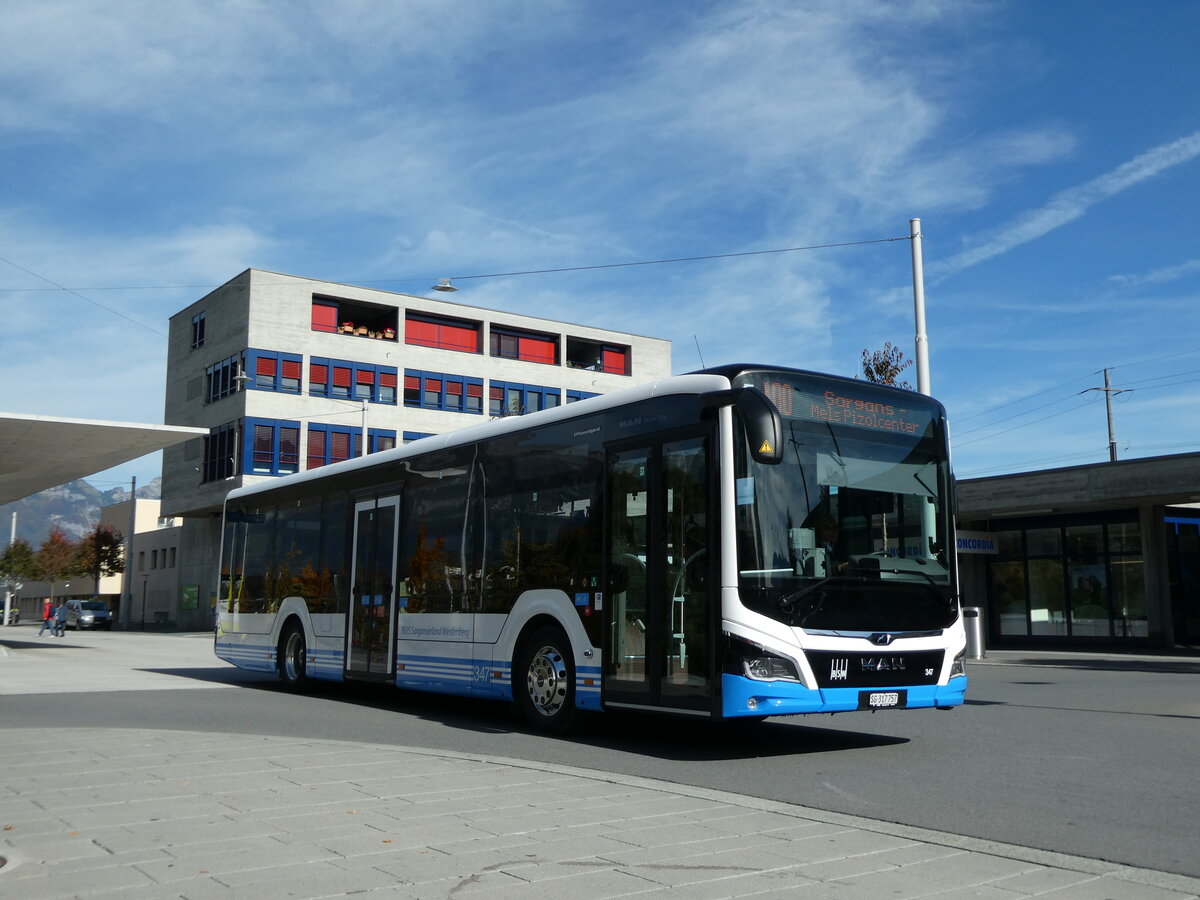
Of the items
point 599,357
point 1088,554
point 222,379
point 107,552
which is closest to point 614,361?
point 599,357

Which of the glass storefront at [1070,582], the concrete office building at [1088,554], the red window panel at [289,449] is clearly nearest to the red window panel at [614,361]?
the red window panel at [289,449]

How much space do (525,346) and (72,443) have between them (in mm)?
35322

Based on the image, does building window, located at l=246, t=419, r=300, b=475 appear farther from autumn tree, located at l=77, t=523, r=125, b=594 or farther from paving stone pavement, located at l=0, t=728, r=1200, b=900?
paving stone pavement, located at l=0, t=728, r=1200, b=900

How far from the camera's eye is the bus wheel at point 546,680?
36.6ft

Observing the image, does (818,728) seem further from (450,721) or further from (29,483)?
(29,483)

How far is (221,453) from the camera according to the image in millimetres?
57875

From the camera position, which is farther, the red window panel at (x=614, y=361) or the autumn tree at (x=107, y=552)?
the autumn tree at (x=107, y=552)

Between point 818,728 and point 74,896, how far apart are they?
8.68 m

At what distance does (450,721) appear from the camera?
43.5 ft

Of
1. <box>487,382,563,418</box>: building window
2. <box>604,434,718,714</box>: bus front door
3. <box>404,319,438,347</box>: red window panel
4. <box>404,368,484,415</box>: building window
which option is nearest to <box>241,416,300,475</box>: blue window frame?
<box>404,368,484,415</box>: building window

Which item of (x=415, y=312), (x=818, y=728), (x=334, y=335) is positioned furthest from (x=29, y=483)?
(x=818, y=728)

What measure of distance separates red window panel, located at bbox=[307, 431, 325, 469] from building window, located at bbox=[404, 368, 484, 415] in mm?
5070

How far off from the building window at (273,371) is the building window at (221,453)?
2401 mm

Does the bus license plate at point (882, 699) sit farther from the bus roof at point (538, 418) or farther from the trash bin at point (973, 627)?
the trash bin at point (973, 627)
